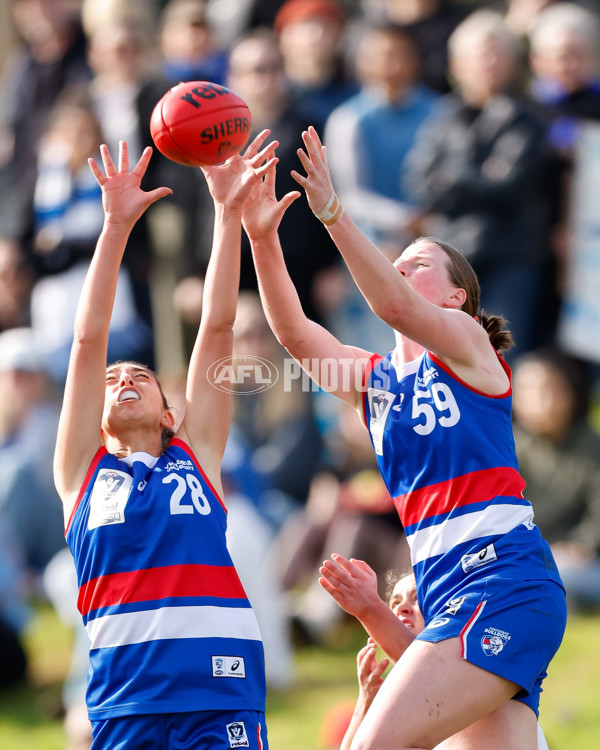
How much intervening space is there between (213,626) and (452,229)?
4.82 m

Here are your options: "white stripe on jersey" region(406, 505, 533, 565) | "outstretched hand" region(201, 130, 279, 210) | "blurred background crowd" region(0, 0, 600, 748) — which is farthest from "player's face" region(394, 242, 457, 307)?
"blurred background crowd" region(0, 0, 600, 748)

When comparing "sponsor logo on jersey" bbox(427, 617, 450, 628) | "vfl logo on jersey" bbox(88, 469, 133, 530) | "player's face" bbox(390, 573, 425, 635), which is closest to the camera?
"sponsor logo on jersey" bbox(427, 617, 450, 628)

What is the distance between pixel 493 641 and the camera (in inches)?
152

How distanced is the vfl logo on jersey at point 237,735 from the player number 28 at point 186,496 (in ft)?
2.41

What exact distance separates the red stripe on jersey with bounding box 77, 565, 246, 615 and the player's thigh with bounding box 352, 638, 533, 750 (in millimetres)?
713

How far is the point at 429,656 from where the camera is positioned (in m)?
3.87

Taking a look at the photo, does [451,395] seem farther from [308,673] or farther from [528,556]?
[308,673]

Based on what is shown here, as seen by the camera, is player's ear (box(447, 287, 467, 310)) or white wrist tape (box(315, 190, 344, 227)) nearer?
white wrist tape (box(315, 190, 344, 227))

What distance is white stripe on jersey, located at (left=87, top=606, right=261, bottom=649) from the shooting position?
4.05 metres

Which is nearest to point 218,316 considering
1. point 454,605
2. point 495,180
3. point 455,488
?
point 455,488

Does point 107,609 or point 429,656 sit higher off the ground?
point 107,609

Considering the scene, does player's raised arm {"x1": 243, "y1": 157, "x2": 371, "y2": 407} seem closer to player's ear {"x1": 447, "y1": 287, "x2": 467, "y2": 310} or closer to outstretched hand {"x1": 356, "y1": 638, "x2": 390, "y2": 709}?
player's ear {"x1": 447, "y1": 287, "x2": 467, "y2": 310}

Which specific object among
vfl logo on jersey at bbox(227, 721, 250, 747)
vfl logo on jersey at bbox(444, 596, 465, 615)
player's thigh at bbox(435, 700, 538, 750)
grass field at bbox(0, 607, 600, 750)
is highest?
vfl logo on jersey at bbox(444, 596, 465, 615)

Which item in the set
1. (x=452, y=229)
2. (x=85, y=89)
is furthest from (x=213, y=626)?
(x=85, y=89)
